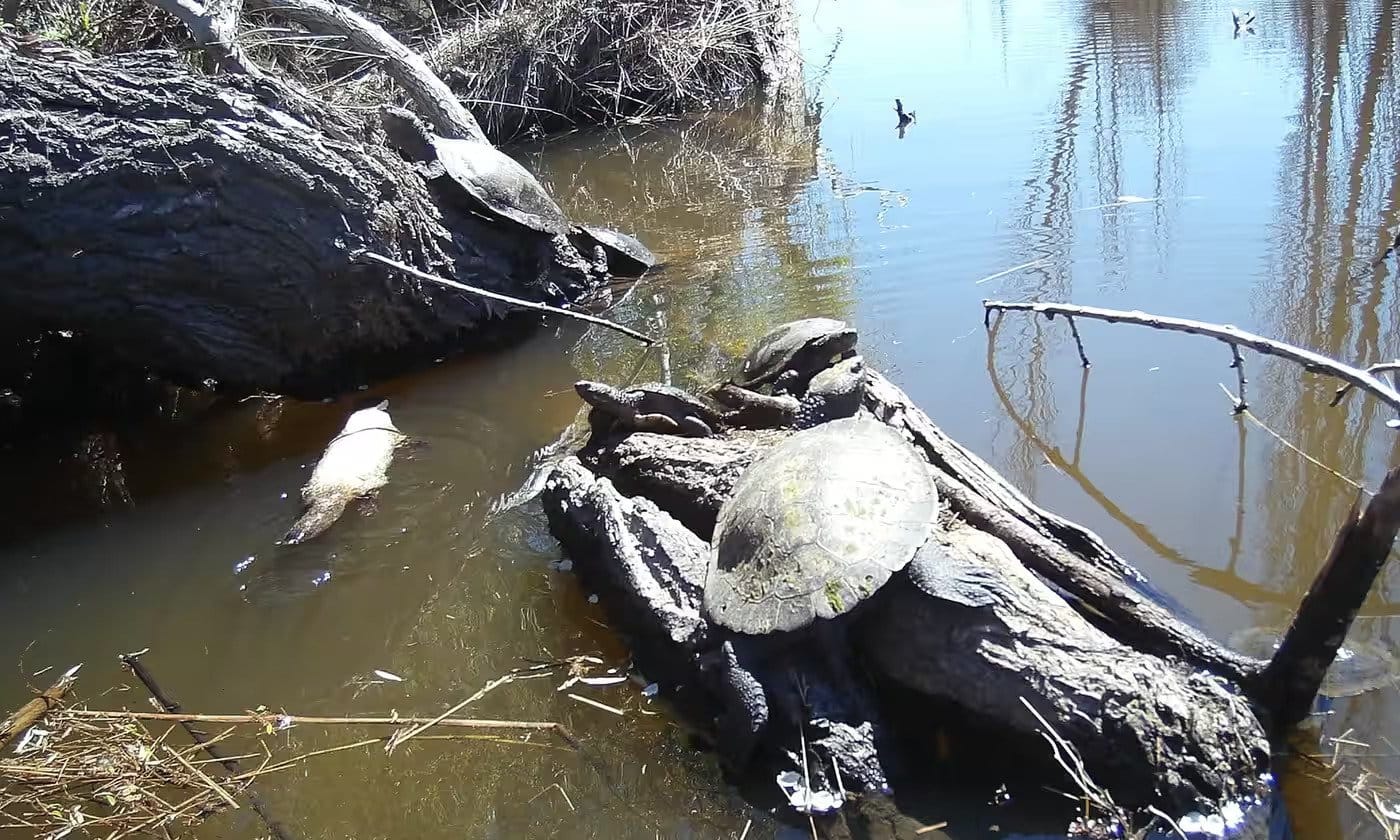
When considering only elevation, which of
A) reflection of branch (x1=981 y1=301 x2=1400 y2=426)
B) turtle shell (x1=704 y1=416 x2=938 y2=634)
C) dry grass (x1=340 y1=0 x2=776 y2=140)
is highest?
dry grass (x1=340 y1=0 x2=776 y2=140)

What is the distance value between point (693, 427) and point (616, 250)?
327 cm

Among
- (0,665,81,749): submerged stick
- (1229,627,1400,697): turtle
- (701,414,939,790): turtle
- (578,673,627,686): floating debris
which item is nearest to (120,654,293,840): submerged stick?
(0,665,81,749): submerged stick

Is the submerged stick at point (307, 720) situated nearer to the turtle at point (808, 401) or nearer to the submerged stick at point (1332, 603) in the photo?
the turtle at point (808, 401)

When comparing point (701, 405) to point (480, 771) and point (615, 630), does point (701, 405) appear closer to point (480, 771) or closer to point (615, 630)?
point (615, 630)

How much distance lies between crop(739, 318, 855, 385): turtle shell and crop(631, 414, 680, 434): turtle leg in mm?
508

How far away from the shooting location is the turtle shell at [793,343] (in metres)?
4.46

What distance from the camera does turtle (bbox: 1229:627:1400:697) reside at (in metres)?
2.92

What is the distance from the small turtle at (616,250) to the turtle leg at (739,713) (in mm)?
4727

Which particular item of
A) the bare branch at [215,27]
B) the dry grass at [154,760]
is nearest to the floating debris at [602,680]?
the dry grass at [154,760]

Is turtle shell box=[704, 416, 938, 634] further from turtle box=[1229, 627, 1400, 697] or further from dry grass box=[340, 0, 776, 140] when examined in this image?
dry grass box=[340, 0, 776, 140]

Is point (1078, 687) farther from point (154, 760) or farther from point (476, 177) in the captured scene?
point (476, 177)

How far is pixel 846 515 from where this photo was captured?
3.01 meters

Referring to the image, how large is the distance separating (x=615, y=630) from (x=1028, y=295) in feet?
11.2

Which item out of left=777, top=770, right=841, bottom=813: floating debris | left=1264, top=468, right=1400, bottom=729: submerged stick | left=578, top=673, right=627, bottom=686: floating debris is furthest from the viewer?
left=578, top=673, right=627, bottom=686: floating debris
